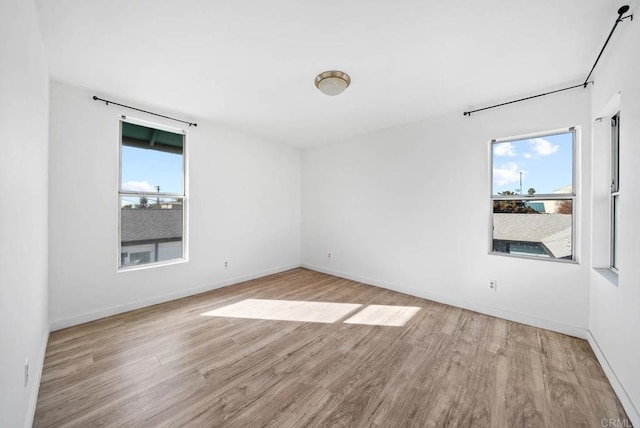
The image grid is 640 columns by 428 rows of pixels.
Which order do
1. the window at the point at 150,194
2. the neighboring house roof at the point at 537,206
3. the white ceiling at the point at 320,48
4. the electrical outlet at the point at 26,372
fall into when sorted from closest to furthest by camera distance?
1. the electrical outlet at the point at 26,372
2. the white ceiling at the point at 320,48
3. the neighboring house roof at the point at 537,206
4. the window at the point at 150,194

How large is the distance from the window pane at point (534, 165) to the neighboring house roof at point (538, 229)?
0.95 ft

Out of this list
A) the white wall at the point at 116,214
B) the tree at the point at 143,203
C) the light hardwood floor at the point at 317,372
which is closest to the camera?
the light hardwood floor at the point at 317,372

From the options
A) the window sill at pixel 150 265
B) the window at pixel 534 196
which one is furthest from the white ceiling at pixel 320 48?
the window sill at pixel 150 265

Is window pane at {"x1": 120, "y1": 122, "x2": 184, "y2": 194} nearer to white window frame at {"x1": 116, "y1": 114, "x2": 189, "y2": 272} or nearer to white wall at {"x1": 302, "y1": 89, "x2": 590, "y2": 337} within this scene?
white window frame at {"x1": 116, "y1": 114, "x2": 189, "y2": 272}

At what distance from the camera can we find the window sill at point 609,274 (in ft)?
6.43

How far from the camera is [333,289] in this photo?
12.8 feet

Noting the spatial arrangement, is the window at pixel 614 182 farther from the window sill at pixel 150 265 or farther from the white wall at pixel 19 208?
the window sill at pixel 150 265

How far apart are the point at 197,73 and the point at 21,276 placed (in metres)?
2.12

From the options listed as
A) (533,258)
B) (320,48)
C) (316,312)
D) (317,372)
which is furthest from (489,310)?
(320,48)

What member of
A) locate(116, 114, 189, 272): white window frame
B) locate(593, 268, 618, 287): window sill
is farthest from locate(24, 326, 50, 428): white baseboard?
locate(593, 268, 618, 287): window sill

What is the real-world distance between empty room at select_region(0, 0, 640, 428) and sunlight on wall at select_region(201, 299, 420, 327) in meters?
0.05

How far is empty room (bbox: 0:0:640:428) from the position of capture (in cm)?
159

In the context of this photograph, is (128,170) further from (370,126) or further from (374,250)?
(374,250)

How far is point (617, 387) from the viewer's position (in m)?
1.71
